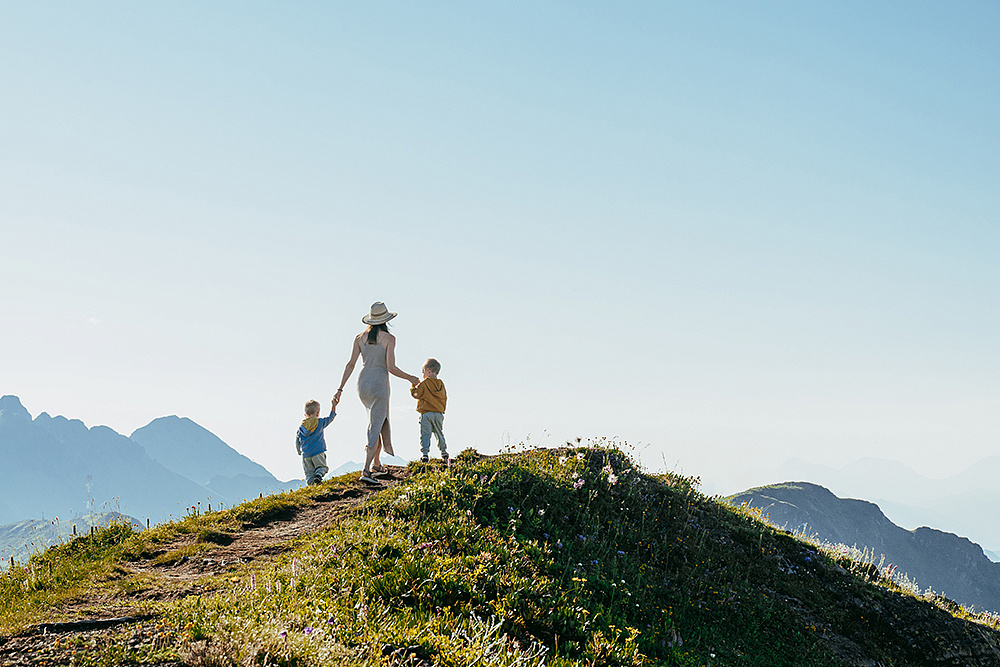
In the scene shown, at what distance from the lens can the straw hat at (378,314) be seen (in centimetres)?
1319

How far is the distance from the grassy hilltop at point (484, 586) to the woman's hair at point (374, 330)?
8.87 feet

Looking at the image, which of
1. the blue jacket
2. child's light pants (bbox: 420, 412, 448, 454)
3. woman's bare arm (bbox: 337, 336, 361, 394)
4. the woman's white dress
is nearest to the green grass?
child's light pants (bbox: 420, 412, 448, 454)

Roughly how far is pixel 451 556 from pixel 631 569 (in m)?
3.25

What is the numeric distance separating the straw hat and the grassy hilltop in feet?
10.3

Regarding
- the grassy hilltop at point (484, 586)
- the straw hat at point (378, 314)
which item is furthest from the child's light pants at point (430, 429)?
the straw hat at point (378, 314)

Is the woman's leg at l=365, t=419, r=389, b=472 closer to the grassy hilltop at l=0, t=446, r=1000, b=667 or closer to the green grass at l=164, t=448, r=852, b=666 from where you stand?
the grassy hilltop at l=0, t=446, r=1000, b=667

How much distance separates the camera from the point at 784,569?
11430 millimetres

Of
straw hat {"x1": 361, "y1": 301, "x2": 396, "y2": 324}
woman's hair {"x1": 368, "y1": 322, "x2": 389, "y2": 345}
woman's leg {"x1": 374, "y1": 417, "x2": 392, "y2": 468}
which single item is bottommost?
woman's leg {"x1": 374, "y1": 417, "x2": 392, "y2": 468}

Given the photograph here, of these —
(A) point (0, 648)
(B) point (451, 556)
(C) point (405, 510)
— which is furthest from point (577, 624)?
(A) point (0, 648)

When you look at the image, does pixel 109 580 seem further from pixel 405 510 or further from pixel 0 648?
pixel 405 510

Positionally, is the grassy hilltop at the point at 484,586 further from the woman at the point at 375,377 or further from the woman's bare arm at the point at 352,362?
the woman's bare arm at the point at 352,362

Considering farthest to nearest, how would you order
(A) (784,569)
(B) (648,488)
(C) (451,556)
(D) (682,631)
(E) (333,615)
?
(B) (648,488) < (A) (784,569) < (D) (682,631) < (C) (451,556) < (E) (333,615)

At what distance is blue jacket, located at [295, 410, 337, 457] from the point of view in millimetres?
14391

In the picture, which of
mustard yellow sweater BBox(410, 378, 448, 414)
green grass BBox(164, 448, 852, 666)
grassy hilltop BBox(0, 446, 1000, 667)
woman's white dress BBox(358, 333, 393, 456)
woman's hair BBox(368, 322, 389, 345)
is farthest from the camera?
mustard yellow sweater BBox(410, 378, 448, 414)
